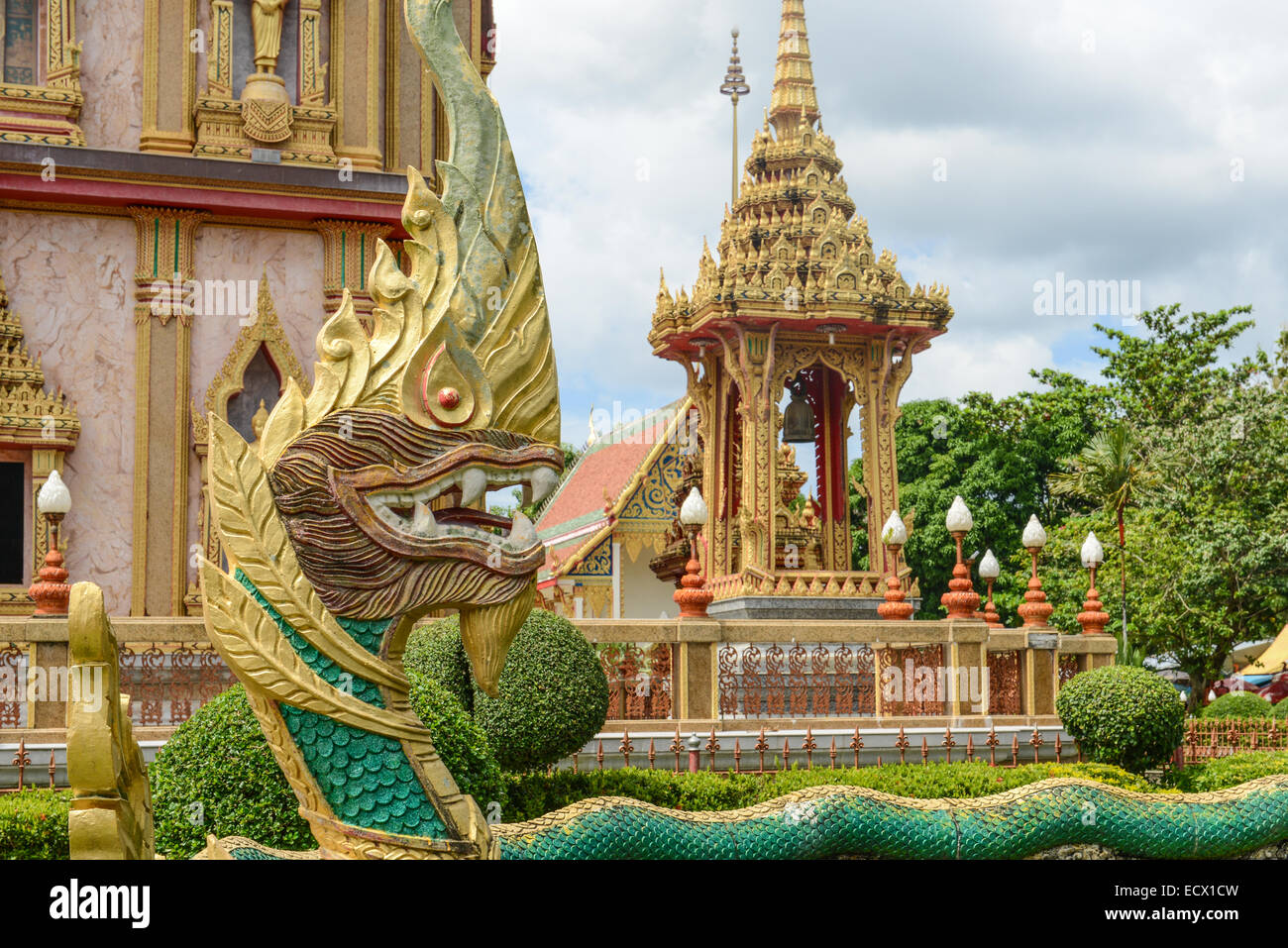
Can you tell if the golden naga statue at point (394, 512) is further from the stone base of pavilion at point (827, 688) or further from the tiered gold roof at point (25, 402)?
the tiered gold roof at point (25, 402)

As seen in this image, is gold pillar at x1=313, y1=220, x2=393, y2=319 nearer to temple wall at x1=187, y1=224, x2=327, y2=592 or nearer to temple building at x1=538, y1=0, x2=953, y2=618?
temple wall at x1=187, y1=224, x2=327, y2=592

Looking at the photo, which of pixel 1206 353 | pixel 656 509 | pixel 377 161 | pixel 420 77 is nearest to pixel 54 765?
pixel 377 161

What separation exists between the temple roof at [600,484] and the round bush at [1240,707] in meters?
10.7

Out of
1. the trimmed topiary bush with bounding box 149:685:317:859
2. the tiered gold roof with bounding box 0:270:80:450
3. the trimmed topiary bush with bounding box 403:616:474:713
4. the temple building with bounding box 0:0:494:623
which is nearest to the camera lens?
the trimmed topiary bush with bounding box 149:685:317:859

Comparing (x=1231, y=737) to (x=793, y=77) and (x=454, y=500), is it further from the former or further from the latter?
(x=454, y=500)

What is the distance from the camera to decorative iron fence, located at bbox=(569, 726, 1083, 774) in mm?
12109

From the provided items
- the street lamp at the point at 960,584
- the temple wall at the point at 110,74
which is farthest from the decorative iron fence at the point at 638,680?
the temple wall at the point at 110,74

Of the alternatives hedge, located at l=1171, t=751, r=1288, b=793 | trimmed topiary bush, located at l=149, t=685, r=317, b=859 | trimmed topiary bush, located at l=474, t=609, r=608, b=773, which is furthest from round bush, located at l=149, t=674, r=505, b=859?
hedge, located at l=1171, t=751, r=1288, b=793

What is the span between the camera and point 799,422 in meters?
22.1

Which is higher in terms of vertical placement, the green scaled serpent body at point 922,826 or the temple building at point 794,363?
the temple building at point 794,363

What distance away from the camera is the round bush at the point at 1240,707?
69.1ft

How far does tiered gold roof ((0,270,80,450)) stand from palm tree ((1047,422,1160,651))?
640 inches

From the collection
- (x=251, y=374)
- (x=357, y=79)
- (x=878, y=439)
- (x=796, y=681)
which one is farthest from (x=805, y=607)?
(x=357, y=79)
